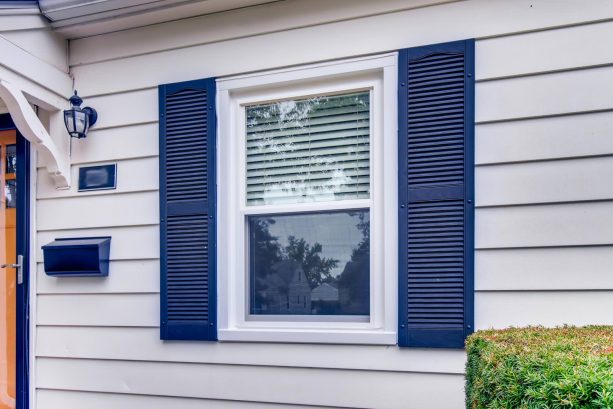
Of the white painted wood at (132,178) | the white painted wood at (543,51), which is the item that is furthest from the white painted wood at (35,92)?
the white painted wood at (543,51)

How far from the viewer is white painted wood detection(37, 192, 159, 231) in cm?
260

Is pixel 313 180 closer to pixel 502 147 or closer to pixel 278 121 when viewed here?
pixel 278 121

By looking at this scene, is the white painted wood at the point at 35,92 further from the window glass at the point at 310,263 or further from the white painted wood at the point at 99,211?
the window glass at the point at 310,263

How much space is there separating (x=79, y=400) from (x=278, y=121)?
1.98m

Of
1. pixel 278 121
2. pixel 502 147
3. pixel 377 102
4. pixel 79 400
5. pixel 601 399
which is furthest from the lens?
pixel 79 400

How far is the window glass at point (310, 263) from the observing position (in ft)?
7.61

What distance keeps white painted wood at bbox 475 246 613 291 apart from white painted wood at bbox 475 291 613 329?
0.03 m

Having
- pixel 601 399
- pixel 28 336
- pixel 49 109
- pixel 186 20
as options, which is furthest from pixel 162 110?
pixel 601 399

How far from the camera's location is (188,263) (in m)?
2.48

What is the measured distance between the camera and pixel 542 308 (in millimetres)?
1984

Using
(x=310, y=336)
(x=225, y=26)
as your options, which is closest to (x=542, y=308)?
(x=310, y=336)

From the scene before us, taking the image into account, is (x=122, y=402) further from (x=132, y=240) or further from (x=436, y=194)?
(x=436, y=194)

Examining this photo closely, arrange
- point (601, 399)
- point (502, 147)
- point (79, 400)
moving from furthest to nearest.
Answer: point (79, 400) < point (502, 147) < point (601, 399)

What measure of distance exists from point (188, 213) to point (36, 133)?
3.09 ft
